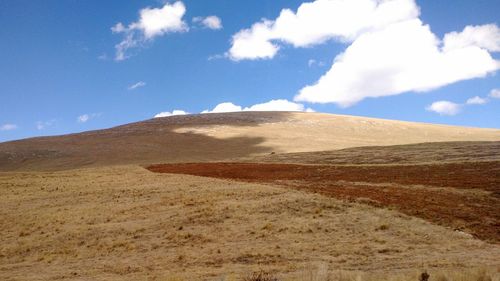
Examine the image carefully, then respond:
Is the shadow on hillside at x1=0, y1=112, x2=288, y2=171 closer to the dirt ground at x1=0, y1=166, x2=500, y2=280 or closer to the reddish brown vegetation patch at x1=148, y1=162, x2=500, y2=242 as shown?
the reddish brown vegetation patch at x1=148, y1=162, x2=500, y2=242

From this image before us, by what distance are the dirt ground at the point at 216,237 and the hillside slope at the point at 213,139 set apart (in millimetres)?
29195

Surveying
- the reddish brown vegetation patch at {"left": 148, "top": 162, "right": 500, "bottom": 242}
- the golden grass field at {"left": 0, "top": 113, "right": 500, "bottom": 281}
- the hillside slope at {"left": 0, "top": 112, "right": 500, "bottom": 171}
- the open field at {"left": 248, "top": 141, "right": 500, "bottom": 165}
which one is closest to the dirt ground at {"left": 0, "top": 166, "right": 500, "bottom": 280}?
the golden grass field at {"left": 0, "top": 113, "right": 500, "bottom": 281}

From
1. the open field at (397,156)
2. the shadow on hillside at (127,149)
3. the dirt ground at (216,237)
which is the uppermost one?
the shadow on hillside at (127,149)

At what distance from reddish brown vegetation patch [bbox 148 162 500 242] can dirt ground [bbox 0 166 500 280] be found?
3.76ft

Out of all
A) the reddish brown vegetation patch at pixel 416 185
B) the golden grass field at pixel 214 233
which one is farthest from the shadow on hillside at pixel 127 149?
the reddish brown vegetation patch at pixel 416 185

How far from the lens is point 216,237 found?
17.6m

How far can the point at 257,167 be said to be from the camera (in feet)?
135

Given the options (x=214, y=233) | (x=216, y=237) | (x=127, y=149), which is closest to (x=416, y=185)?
(x=214, y=233)

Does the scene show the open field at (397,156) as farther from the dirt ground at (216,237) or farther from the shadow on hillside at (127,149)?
the dirt ground at (216,237)

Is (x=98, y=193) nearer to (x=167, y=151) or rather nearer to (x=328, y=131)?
(x=167, y=151)

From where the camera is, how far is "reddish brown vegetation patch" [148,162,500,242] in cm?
1862

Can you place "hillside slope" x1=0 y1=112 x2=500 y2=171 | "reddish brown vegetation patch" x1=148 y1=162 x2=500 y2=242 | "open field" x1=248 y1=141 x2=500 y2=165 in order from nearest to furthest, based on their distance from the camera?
"reddish brown vegetation patch" x1=148 y1=162 x2=500 y2=242
"open field" x1=248 y1=141 x2=500 y2=165
"hillside slope" x1=0 y1=112 x2=500 y2=171

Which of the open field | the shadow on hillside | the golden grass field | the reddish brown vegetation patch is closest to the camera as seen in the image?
the golden grass field

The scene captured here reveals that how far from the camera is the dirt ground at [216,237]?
13.2 meters
